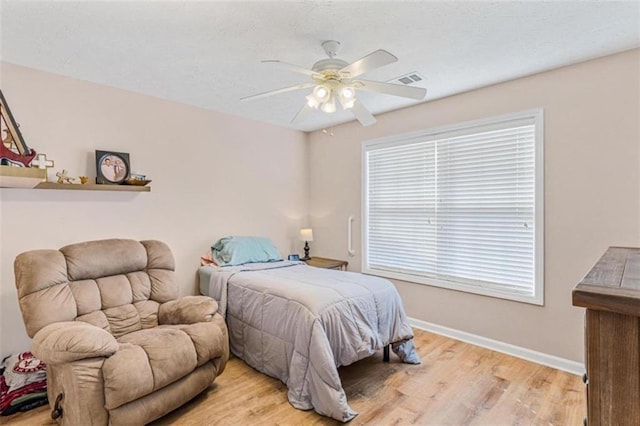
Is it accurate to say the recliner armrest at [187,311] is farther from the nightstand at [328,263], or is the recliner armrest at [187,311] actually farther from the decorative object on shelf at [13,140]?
the nightstand at [328,263]

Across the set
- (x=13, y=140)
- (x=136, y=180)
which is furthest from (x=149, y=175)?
(x=13, y=140)

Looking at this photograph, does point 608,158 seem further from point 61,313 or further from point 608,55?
point 61,313

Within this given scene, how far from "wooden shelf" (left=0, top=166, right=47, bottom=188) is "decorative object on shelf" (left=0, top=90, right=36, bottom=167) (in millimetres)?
84

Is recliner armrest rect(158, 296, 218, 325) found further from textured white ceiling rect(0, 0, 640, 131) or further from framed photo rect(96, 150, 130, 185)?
textured white ceiling rect(0, 0, 640, 131)

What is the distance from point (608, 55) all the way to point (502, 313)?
231cm

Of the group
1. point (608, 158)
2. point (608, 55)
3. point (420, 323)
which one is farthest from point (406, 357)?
point (608, 55)

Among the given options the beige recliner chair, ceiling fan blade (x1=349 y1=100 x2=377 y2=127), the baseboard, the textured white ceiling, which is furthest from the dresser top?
the baseboard

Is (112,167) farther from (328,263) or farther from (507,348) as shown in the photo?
(507,348)

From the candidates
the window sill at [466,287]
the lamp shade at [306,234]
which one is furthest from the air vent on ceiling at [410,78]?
the lamp shade at [306,234]

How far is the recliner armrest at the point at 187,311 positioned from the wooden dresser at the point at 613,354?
7.66 ft

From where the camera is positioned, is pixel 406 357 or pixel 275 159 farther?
pixel 275 159

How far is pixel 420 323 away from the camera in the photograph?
3775 mm

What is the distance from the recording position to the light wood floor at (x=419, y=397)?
2.17m

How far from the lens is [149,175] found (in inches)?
136
